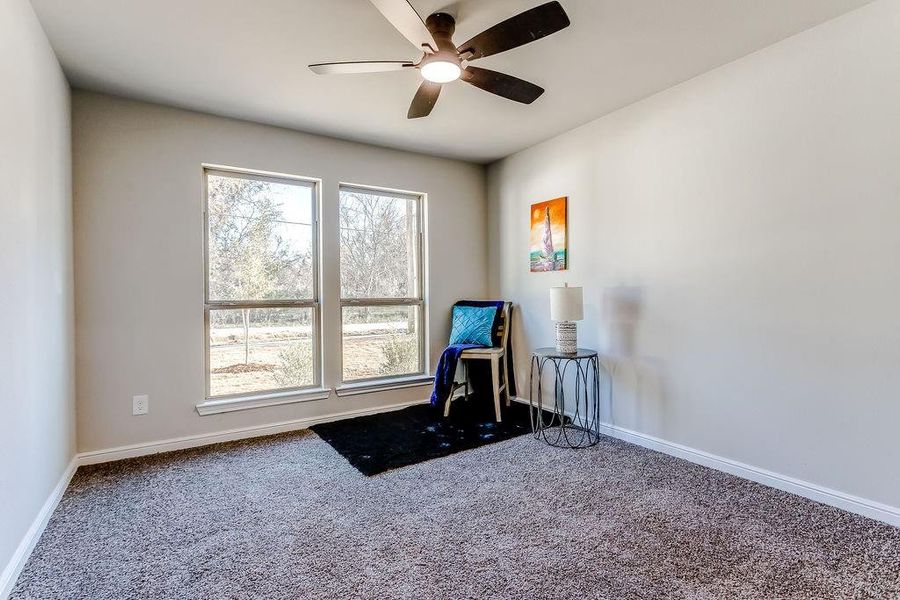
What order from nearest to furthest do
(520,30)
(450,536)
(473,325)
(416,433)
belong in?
(520,30) → (450,536) → (416,433) → (473,325)

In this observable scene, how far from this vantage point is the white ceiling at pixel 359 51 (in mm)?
2027

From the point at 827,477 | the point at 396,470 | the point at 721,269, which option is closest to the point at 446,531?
the point at 396,470

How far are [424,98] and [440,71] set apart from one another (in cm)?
30

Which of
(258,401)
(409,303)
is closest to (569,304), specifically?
(409,303)

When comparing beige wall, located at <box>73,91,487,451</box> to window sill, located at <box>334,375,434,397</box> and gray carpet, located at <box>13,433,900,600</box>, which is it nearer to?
window sill, located at <box>334,375,434,397</box>

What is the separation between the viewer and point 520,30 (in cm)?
179

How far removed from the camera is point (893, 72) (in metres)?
1.99

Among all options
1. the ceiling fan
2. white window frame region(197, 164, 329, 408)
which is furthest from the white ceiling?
white window frame region(197, 164, 329, 408)

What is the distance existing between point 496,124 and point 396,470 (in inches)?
101

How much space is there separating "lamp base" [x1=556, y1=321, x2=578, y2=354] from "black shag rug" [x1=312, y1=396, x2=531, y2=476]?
73 centimetres

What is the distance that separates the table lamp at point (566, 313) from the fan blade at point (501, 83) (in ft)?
4.27

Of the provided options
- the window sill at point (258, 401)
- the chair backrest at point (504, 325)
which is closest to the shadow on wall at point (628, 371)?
the chair backrest at point (504, 325)

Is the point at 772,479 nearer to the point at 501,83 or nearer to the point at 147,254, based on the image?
the point at 501,83

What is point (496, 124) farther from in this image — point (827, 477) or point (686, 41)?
point (827, 477)
